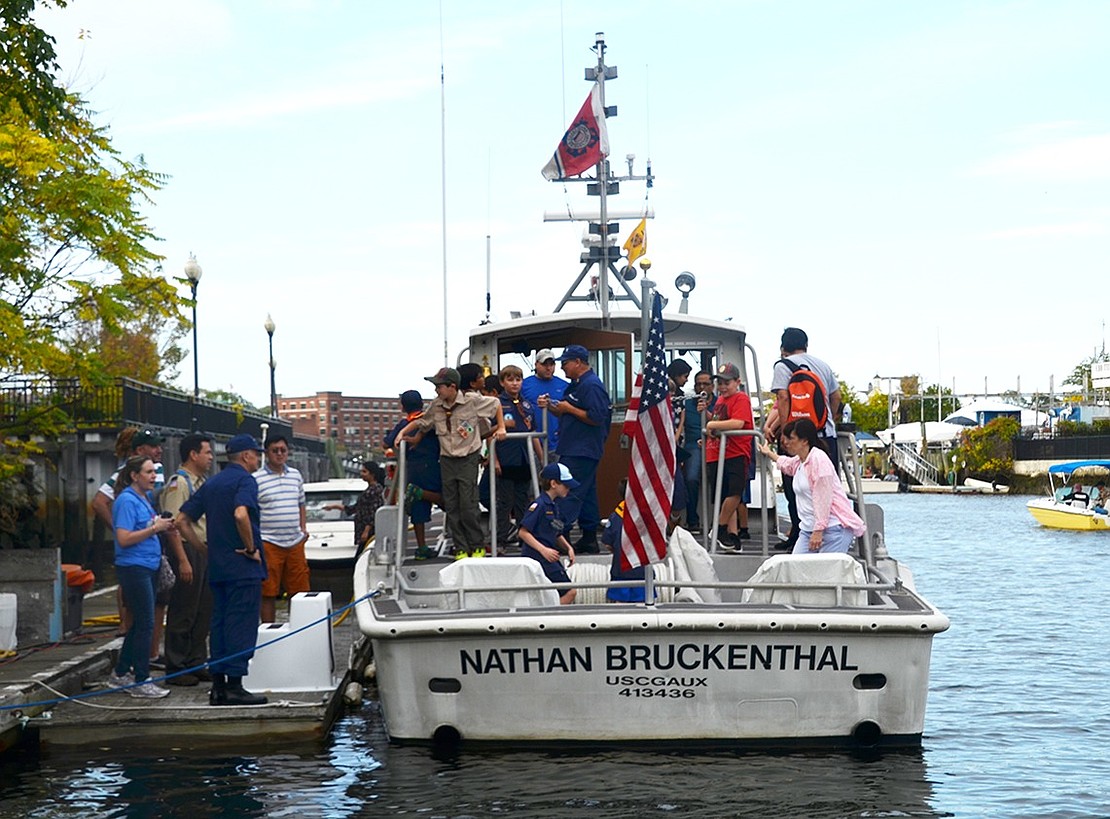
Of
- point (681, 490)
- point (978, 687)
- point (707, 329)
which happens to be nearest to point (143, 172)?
point (707, 329)

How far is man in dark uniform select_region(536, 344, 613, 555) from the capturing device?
38.9ft

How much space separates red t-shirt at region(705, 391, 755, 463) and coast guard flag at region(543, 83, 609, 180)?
5897mm

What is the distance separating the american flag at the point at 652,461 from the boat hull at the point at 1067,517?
40.7 metres

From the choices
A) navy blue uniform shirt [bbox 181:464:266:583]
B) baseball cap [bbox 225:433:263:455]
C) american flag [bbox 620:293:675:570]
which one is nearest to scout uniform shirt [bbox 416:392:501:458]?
baseball cap [bbox 225:433:263:455]

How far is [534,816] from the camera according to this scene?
28.7ft

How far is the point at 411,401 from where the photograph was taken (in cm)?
1309

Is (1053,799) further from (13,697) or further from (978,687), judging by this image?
(13,697)

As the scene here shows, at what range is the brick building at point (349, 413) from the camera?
181625mm

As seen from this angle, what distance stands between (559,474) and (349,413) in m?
181

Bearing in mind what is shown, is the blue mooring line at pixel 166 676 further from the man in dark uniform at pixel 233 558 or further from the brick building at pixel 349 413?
the brick building at pixel 349 413

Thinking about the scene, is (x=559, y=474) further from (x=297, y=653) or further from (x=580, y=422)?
(x=297, y=653)

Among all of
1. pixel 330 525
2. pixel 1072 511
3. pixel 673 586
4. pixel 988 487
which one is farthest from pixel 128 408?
Answer: pixel 988 487

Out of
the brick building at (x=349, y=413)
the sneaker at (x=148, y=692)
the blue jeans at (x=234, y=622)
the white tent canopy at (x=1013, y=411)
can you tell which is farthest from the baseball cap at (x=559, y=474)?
the brick building at (x=349, y=413)

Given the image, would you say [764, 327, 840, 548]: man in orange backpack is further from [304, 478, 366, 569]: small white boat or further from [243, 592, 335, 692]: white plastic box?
[304, 478, 366, 569]: small white boat
